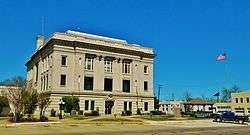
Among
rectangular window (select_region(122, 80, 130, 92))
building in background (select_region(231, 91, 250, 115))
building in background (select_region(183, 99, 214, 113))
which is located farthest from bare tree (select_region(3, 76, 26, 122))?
building in background (select_region(231, 91, 250, 115))

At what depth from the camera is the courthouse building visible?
73.8 metres

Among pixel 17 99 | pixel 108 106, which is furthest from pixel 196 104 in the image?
pixel 17 99

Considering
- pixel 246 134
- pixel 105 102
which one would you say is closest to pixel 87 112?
pixel 105 102

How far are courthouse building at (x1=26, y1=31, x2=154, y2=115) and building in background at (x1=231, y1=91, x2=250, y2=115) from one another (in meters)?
43.0

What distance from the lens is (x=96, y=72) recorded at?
7819 cm

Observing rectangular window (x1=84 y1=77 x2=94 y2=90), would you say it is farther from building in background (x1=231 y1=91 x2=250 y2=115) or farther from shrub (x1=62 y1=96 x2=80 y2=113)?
building in background (x1=231 y1=91 x2=250 y2=115)

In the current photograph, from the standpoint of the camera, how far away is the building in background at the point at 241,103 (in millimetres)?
115875

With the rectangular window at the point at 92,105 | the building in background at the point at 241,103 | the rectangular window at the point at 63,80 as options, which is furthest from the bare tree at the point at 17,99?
the building in background at the point at 241,103

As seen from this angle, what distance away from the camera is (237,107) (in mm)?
120375

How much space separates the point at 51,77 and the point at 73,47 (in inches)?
293

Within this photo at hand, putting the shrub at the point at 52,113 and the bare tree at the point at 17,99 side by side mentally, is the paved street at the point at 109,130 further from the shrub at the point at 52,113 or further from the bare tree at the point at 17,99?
the shrub at the point at 52,113

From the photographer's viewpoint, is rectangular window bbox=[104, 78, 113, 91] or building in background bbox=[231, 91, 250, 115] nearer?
rectangular window bbox=[104, 78, 113, 91]

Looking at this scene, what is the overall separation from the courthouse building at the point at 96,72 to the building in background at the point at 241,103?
43002mm

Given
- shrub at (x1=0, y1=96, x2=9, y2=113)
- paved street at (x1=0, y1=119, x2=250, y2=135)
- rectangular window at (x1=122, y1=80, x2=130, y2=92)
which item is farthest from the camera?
rectangular window at (x1=122, y1=80, x2=130, y2=92)
